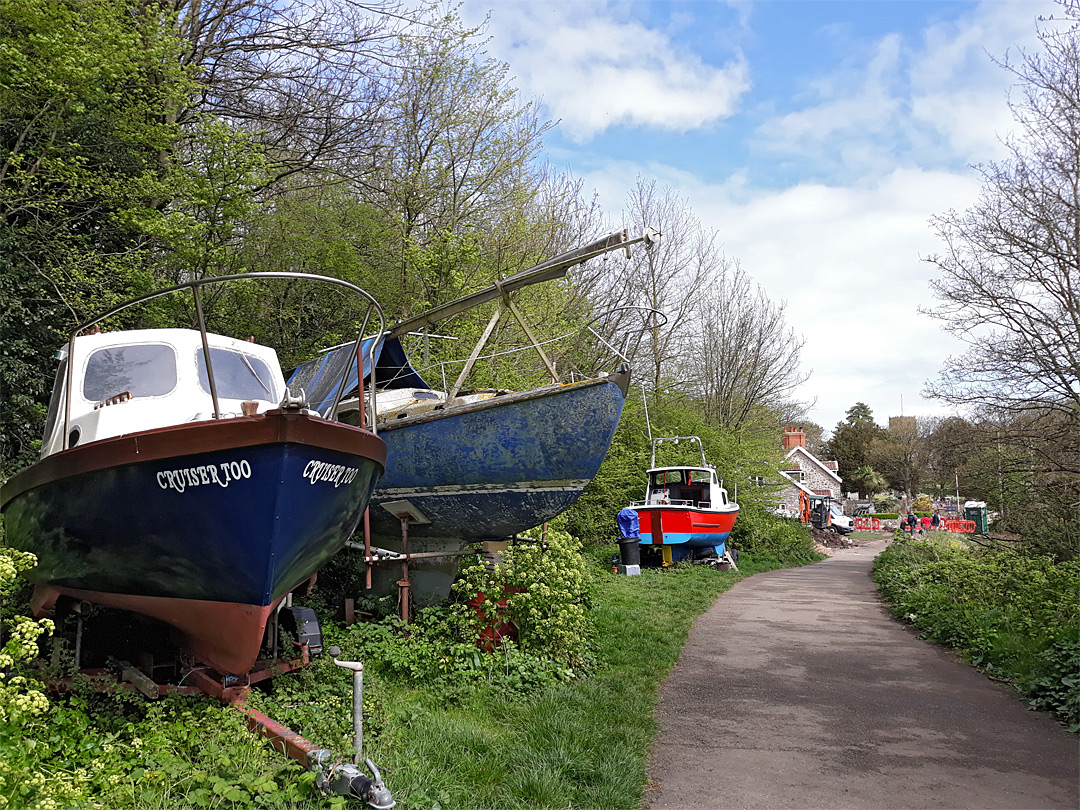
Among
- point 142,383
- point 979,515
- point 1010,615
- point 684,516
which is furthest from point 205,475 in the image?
point 979,515

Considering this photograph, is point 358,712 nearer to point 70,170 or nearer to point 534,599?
point 534,599

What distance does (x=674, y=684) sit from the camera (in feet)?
24.4

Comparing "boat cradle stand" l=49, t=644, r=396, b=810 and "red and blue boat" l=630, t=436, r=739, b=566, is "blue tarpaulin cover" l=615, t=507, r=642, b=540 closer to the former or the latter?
"red and blue boat" l=630, t=436, r=739, b=566

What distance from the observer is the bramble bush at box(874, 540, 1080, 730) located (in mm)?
6594

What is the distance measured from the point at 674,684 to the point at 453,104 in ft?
38.6

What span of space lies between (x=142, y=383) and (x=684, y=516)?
13.6 metres

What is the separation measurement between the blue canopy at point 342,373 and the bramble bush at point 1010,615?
744 cm

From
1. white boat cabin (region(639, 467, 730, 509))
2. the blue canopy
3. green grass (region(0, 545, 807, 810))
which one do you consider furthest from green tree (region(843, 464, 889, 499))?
green grass (region(0, 545, 807, 810))

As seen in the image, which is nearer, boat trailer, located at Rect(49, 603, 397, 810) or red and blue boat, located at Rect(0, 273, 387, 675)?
boat trailer, located at Rect(49, 603, 397, 810)

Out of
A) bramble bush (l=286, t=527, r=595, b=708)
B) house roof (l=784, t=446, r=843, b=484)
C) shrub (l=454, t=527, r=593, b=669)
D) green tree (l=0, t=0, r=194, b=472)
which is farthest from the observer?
house roof (l=784, t=446, r=843, b=484)

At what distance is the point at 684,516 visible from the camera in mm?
17906

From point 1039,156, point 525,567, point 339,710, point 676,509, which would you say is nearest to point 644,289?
point 676,509

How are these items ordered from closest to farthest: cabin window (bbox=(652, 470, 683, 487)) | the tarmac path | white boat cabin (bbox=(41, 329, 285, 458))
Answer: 1. the tarmac path
2. white boat cabin (bbox=(41, 329, 285, 458))
3. cabin window (bbox=(652, 470, 683, 487))

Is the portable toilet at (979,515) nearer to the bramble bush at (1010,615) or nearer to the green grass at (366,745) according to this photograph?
the bramble bush at (1010,615)
